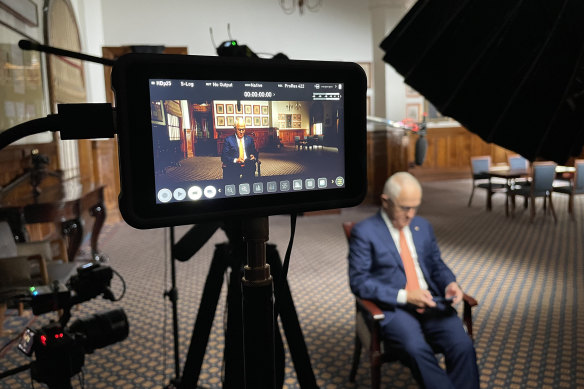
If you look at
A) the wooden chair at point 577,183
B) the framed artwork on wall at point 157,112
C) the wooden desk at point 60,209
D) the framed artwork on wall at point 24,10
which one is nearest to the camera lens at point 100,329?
the framed artwork on wall at point 157,112

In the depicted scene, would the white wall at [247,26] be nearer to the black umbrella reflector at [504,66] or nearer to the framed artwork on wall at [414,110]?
the framed artwork on wall at [414,110]

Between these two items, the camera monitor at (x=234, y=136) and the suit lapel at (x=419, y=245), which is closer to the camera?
the camera monitor at (x=234, y=136)

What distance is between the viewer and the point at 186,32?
22.5 feet

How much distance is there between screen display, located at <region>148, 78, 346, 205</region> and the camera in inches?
21.7

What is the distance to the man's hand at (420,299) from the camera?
203 cm

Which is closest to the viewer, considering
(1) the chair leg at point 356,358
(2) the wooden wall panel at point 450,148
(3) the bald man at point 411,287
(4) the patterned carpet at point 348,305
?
(3) the bald man at point 411,287

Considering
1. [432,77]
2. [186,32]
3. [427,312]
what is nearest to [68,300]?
[432,77]

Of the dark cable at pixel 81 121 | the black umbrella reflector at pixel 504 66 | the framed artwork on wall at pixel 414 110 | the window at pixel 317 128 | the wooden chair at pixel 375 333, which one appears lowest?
the wooden chair at pixel 375 333

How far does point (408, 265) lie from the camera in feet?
7.41

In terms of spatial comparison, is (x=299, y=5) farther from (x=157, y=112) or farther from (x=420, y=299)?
(x=157, y=112)

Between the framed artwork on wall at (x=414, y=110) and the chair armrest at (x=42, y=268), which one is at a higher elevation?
the framed artwork on wall at (x=414, y=110)

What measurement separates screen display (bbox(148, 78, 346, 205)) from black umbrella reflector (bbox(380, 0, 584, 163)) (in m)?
0.98

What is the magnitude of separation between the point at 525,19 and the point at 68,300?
4.58 feet

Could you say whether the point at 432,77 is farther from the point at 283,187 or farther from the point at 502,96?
the point at 283,187
